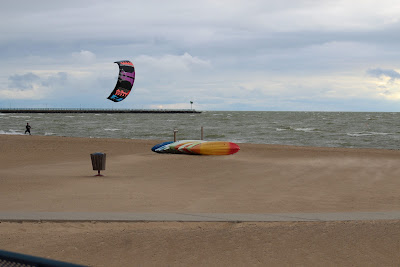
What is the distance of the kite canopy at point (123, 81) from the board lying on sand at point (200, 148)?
9360 millimetres

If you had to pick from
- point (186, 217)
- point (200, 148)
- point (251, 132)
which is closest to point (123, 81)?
point (186, 217)

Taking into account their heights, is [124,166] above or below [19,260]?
below

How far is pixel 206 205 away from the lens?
10547 millimetres

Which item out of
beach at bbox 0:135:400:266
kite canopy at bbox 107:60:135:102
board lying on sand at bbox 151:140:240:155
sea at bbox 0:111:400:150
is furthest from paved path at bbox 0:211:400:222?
sea at bbox 0:111:400:150

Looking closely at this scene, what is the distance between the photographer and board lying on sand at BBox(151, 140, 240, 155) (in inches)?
937

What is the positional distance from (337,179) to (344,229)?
8040 millimetres

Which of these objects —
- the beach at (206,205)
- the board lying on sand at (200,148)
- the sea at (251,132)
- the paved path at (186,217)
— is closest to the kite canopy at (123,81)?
the beach at (206,205)

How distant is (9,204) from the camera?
1039 centimetres

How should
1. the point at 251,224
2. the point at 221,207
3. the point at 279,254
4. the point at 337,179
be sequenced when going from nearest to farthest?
the point at 279,254 → the point at 251,224 → the point at 221,207 → the point at 337,179

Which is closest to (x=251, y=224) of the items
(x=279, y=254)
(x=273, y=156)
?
(x=279, y=254)

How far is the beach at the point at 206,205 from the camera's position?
6625 millimetres

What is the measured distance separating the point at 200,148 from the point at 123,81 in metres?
10.2

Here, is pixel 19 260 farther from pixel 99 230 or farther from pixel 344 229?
pixel 344 229

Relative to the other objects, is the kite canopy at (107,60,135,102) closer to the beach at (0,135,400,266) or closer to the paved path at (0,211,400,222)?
the beach at (0,135,400,266)
